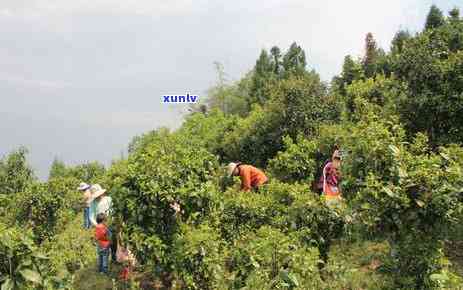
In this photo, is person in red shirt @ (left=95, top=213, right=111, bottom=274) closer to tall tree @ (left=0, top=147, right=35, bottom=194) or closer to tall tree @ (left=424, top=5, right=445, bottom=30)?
tall tree @ (left=0, top=147, right=35, bottom=194)

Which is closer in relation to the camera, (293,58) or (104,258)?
(104,258)

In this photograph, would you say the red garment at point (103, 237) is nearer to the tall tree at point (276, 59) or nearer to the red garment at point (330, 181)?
the red garment at point (330, 181)

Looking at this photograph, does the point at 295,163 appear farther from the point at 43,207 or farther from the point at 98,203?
the point at 43,207

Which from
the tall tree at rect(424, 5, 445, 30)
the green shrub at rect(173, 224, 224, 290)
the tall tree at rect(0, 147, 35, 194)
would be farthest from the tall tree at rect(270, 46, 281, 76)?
the green shrub at rect(173, 224, 224, 290)

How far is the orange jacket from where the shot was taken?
10891 millimetres

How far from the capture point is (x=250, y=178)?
10984 mm

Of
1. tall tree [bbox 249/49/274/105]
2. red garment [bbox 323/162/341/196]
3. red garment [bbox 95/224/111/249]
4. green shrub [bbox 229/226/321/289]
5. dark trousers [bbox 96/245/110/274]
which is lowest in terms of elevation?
dark trousers [bbox 96/245/110/274]

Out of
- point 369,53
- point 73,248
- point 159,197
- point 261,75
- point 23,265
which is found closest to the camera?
point 23,265

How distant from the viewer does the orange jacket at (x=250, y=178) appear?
10.9 metres

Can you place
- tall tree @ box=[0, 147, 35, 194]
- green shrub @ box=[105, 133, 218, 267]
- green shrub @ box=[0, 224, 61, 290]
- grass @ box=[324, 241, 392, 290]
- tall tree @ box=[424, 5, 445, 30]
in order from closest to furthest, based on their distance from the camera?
green shrub @ box=[0, 224, 61, 290], grass @ box=[324, 241, 392, 290], green shrub @ box=[105, 133, 218, 267], tall tree @ box=[0, 147, 35, 194], tall tree @ box=[424, 5, 445, 30]

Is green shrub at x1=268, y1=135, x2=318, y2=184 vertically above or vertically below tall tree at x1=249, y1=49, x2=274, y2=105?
below

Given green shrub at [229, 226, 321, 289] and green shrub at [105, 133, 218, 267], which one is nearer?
green shrub at [229, 226, 321, 289]

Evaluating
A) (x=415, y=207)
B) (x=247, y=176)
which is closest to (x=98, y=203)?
(x=247, y=176)

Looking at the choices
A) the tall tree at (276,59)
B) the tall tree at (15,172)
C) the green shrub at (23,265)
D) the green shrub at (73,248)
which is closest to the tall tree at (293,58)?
the tall tree at (276,59)
